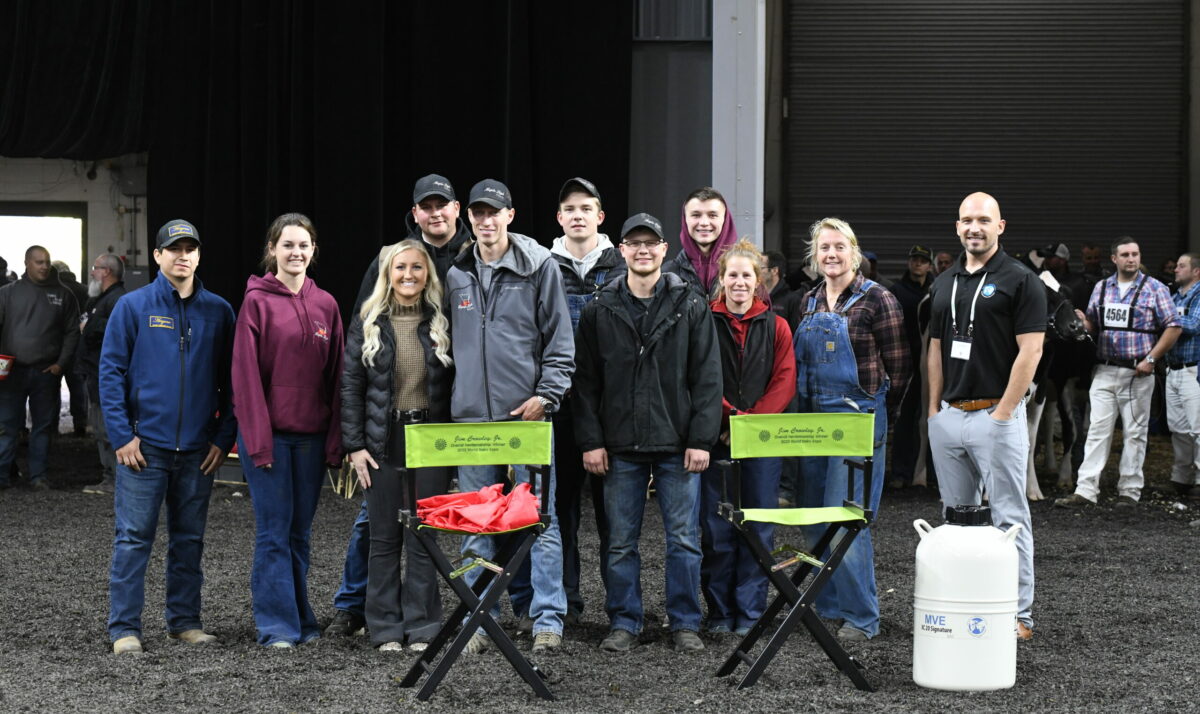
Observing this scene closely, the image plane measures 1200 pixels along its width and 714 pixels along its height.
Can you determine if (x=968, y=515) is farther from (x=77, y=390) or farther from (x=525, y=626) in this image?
(x=77, y=390)

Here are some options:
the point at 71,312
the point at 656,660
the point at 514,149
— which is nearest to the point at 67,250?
the point at 71,312

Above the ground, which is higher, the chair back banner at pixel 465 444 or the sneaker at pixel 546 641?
the chair back banner at pixel 465 444

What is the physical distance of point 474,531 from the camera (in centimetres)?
422

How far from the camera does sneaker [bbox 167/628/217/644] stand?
4934 mm

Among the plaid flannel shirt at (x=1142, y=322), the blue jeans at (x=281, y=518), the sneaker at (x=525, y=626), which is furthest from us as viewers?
the plaid flannel shirt at (x=1142, y=322)

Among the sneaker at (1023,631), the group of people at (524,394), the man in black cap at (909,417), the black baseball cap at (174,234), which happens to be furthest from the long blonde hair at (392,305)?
the man in black cap at (909,417)

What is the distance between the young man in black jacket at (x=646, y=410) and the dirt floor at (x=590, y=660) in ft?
0.87

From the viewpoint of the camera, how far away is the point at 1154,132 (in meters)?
14.4

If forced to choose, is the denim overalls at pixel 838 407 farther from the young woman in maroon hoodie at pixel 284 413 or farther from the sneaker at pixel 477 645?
the young woman in maroon hoodie at pixel 284 413

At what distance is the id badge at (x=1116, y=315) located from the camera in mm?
8742

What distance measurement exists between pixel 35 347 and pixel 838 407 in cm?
698

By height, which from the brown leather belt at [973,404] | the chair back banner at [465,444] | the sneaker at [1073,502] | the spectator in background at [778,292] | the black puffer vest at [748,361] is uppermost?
the spectator in background at [778,292]

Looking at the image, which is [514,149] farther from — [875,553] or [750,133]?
[875,553]

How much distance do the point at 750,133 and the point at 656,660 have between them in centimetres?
486
